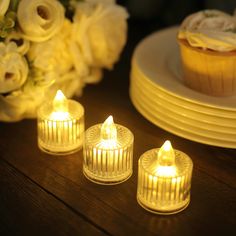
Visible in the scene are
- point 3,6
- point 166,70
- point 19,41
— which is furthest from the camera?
point 166,70

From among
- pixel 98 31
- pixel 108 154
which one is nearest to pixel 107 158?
pixel 108 154

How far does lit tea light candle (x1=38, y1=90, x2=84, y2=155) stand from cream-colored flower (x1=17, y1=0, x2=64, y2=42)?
15cm

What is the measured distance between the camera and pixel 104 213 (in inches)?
35.4

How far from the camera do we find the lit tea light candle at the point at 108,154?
97cm

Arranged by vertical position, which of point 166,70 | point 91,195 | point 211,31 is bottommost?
point 91,195

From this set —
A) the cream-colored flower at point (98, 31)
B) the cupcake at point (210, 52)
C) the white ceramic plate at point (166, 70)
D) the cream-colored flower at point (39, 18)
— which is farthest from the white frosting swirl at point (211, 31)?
the cream-colored flower at point (39, 18)

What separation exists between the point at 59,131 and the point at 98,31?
0.34 meters

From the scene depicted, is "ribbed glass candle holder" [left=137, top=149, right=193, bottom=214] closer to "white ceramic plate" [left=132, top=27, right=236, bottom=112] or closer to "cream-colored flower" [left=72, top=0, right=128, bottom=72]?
"white ceramic plate" [left=132, top=27, right=236, bottom=112]

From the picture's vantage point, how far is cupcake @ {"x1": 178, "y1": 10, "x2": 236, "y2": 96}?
1097 mm

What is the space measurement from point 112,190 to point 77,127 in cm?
19

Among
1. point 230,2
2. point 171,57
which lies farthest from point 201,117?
point 230,2

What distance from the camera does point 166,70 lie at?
48.4 inches

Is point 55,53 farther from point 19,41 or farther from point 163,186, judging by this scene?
point 163,186

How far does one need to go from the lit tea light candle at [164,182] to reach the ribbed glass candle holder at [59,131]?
0.22 metres
